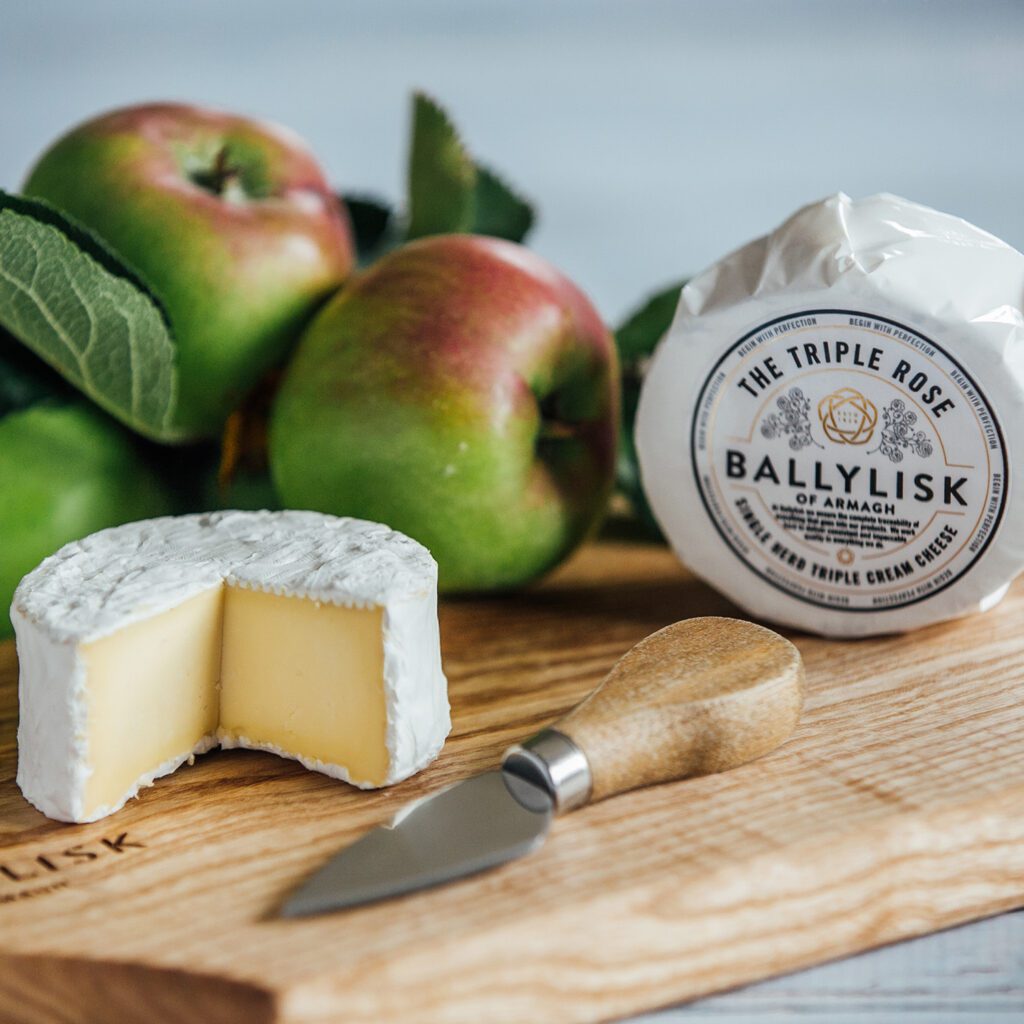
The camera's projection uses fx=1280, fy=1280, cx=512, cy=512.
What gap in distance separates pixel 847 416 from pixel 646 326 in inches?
19.8

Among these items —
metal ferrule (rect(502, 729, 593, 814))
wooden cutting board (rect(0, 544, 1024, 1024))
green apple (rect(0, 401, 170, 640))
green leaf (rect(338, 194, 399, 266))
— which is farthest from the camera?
green leaf (rect(338, 194, 399, 266))

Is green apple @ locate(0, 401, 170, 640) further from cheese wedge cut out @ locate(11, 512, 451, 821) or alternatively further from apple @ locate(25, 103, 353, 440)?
cheese wedge cut out @ locate(11, 512, 451, 821)

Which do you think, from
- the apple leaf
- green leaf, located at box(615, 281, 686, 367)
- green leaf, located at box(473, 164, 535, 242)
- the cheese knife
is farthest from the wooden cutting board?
green leaf, located at box(473, 164, 535, 242)

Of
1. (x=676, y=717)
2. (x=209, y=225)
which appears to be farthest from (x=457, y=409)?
(x=676, y=717)

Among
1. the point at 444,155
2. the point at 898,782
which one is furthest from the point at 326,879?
the point at 444,155

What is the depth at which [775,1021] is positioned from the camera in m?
0.85

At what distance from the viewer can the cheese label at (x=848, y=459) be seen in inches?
45.4

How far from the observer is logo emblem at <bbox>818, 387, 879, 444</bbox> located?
1184 millimetres

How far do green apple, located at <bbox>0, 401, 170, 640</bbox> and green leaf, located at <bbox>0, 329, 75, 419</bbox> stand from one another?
11 mm

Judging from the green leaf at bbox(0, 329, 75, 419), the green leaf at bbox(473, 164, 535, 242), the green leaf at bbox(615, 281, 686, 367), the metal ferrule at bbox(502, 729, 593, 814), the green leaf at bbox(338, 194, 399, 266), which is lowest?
the metal ferrule at bbox(502, 729, 593, 814)

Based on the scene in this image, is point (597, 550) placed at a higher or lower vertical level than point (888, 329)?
lower

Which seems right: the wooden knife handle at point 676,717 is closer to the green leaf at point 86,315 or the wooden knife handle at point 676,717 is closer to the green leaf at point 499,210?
the green leaf at point 86,315

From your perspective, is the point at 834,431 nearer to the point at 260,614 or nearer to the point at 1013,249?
the point at 1013,249

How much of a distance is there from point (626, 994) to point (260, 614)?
0.43 meters
